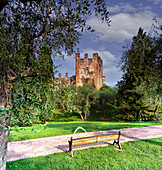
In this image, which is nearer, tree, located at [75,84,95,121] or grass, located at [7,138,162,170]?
grass, located at [7,138,162,170]

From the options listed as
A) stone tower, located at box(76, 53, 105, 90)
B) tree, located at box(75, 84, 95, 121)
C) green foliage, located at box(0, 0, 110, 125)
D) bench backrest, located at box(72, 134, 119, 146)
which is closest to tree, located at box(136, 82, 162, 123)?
bench backrest, located at box(72, 134, 119, 146)

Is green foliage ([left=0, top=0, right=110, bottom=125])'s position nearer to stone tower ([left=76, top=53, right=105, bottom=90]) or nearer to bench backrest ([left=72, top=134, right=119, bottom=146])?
bench backrest ([left=72, top=134, right=119, bottom=146])

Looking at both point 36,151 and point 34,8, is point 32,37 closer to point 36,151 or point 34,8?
point 34,8

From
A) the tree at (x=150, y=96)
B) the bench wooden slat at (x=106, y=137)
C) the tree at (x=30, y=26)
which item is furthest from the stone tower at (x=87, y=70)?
the tree at (x=30, y=26)

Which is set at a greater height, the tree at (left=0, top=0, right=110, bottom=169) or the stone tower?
the stone tower

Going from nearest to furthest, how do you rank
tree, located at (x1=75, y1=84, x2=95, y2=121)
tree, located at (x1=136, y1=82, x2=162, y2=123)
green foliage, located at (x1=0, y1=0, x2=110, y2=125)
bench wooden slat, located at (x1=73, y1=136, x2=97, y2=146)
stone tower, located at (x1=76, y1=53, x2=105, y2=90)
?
green foliage, located at (x1=0, y1=0, x2=110, y2=125), bench wooden slat, located at (x1=73, y1=136, x2=97, y2=146), tree, located at (x1=136, y1=82, x2=162, y2=123), tree, located at (x1=75, y1=84, x2=95, y2=121), stone tower, located at (x1=76, y1=53, x2=105, y2=90)

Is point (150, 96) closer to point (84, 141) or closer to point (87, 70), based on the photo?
point (84, 141)

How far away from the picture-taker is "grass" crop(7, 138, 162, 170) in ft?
17.0

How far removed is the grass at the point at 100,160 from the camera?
5.18 metres

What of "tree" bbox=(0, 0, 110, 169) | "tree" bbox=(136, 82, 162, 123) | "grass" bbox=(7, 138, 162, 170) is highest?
"tree" bbox=(0, 0, 110, 169)

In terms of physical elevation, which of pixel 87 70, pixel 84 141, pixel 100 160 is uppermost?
pixel 87 70

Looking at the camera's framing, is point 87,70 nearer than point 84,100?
No

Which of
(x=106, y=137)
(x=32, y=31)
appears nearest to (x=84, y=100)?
(x=106, y=137)

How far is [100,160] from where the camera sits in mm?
5652
